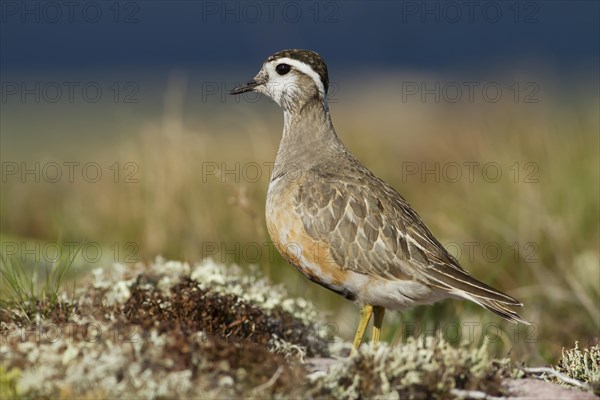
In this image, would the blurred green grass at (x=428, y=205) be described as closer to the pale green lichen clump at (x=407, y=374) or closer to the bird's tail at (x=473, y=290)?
the bird's tail at (x=473, y=290)

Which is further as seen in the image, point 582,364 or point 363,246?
point 363,246

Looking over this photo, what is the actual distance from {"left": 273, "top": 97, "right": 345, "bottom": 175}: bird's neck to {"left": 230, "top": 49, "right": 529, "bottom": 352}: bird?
203mm

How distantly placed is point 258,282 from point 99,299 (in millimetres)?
1488

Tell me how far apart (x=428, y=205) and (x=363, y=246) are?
6.13 m

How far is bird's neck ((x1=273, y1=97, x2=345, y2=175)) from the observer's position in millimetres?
8781

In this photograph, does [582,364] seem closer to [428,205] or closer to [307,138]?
[307,138]

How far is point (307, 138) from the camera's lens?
29.4 feet

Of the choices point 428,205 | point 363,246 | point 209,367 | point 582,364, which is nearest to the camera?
point 209,367

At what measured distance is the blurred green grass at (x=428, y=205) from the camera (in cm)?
1082

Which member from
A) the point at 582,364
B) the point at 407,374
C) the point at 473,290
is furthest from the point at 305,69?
the point at 407,374

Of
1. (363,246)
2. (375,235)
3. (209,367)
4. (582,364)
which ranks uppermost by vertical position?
(375,235)

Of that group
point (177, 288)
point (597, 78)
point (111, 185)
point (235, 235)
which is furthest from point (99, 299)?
point (597, 78)

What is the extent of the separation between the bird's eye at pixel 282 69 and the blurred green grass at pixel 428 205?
1.36 m

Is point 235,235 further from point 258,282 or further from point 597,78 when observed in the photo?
point 597,78
